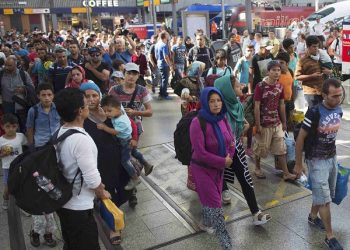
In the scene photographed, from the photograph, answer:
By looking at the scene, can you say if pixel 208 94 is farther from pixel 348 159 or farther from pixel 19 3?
pixel 19 3

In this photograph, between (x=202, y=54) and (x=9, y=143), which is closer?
(x=9, y=143)

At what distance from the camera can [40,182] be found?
8.34 ft

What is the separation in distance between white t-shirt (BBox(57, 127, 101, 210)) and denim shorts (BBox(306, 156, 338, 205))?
82.0 inches

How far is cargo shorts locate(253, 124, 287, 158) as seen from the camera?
16.7 ft

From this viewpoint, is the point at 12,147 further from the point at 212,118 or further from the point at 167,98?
the point at 167,98

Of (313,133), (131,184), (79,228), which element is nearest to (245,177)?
(313,133)

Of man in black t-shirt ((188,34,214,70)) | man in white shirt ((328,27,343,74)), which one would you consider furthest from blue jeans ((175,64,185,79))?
man in white shirt ((328,27,343,74))

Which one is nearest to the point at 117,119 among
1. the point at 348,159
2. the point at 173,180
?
the point at 173,180

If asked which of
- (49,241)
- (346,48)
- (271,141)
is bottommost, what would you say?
(49,241)

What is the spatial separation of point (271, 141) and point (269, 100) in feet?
1.92

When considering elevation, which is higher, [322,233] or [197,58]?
[197,58]

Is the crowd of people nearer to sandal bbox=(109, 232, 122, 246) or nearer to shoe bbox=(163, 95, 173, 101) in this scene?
sandal bbox=(109, 232, 122, 246)

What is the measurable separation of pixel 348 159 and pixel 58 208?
15.2ft

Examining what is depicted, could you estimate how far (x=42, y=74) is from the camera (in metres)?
7.22
